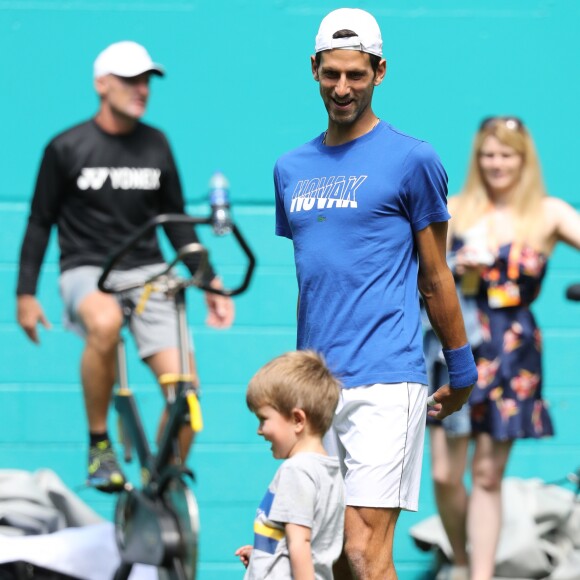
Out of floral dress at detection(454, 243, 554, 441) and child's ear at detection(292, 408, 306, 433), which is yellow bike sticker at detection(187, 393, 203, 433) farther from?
floral dress at detection(454, 243, 554, 441)

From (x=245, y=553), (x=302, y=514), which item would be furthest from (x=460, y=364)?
(x=245, y=553)

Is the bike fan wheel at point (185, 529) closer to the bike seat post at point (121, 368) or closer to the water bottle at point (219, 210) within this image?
the bike seat post at point (121, 368)

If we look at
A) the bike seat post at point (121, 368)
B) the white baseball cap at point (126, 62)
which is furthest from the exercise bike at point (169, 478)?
the white baseball cap at point (126, 62)

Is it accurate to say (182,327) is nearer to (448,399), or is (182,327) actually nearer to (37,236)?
(37,236)

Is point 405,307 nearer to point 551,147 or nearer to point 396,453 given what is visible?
point 396,453

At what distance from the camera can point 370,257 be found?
3982 millimetres

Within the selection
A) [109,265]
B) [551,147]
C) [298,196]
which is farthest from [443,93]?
[298,196]

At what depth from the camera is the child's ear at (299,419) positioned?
152 inches

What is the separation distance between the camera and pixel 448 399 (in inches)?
161

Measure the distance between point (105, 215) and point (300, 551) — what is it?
258 cm

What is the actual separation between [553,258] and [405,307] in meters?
2.85

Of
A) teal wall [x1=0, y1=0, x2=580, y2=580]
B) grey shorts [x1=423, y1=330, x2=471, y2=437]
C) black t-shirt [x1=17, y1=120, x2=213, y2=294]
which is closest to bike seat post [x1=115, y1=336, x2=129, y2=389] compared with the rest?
black t-shirt [x1=17, y1=120, x2=213, y2=294]

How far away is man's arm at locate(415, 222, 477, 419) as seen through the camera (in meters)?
4.00

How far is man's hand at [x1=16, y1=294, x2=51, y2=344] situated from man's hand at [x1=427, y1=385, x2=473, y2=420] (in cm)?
234
